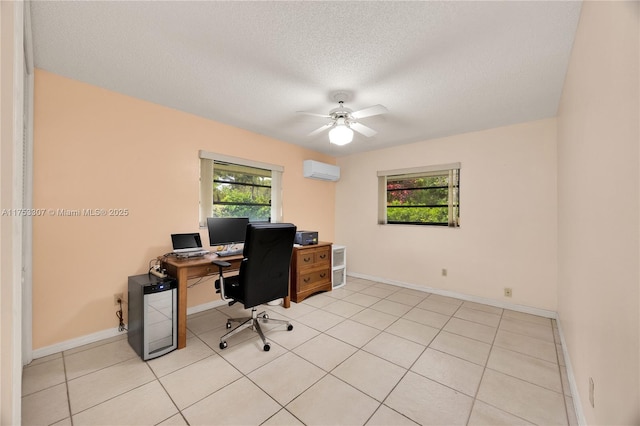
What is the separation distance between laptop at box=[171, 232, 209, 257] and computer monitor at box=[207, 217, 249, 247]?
6.3 inches

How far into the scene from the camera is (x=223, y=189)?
139 inches

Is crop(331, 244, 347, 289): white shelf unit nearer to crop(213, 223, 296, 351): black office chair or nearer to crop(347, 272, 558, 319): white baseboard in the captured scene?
crop(347, 272, 558, 319): white baseboard

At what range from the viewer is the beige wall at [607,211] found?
33.6 inches

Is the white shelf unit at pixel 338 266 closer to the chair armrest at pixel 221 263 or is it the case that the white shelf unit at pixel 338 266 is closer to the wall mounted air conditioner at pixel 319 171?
the wall mounted air conditioner at pixel 319 171

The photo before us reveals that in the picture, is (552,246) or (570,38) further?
(552,246)

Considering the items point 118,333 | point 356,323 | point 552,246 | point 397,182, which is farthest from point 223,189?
point 552,246

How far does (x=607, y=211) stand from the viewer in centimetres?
113

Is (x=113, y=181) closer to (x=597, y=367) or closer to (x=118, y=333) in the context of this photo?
(x=118, y=333)

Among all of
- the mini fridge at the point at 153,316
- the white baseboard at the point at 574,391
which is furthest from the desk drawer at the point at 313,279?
the white baseboard at the point at 574,391

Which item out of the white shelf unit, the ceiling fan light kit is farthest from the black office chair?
the white shelf unit

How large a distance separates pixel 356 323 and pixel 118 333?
254 cm

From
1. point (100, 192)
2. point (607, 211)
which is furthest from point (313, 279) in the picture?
point (607, 211)

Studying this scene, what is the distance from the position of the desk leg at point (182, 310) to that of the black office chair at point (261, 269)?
1.00 feet

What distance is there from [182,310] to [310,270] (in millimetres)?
1846
